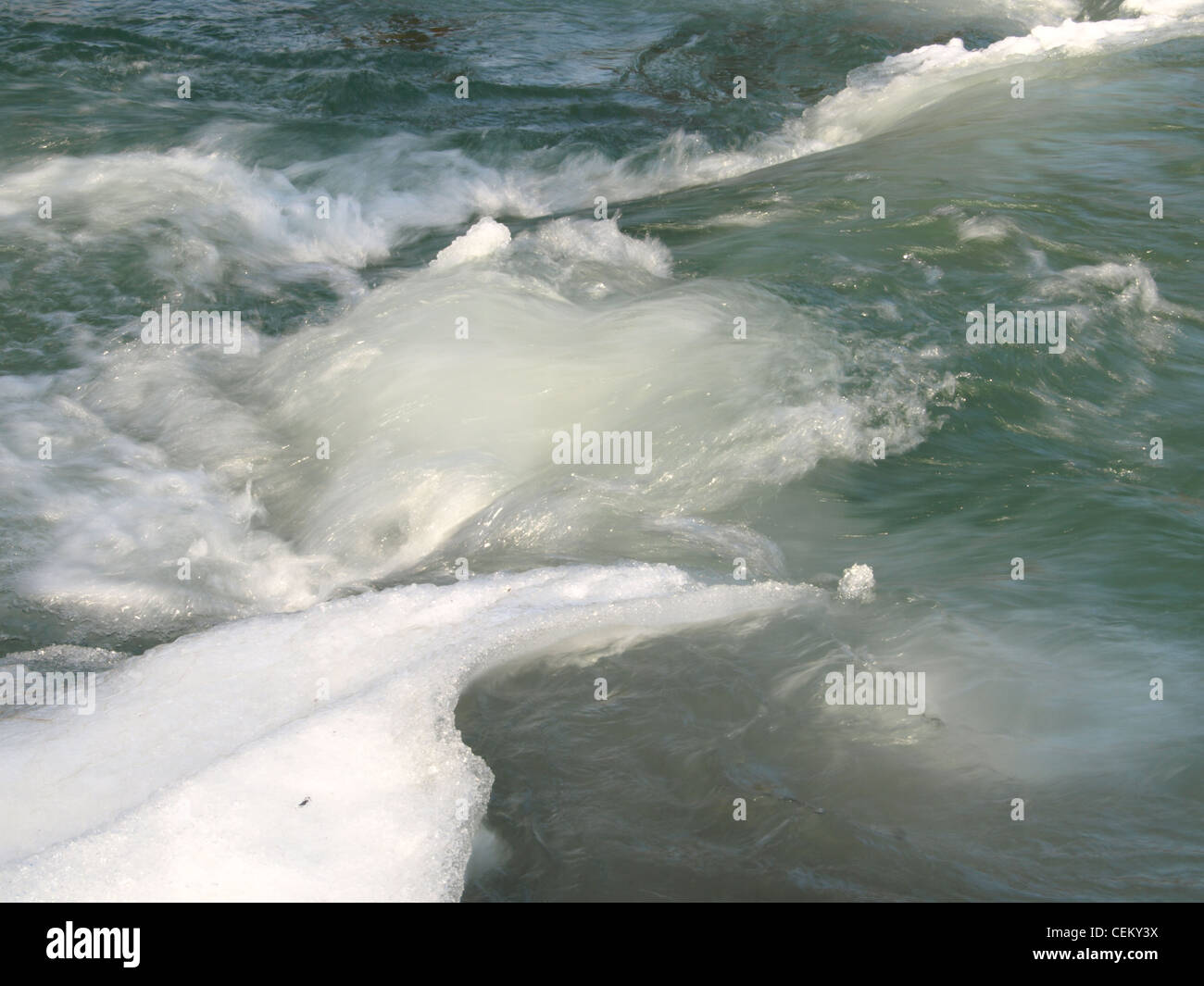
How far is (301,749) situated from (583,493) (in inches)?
84.2

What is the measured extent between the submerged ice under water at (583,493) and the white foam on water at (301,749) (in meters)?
0.01

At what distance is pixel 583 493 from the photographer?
17.7ft

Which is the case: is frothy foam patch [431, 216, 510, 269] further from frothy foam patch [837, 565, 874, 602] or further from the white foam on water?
frothy foam patch [837, 565, 874, 602]

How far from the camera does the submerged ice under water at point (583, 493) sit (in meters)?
3.50

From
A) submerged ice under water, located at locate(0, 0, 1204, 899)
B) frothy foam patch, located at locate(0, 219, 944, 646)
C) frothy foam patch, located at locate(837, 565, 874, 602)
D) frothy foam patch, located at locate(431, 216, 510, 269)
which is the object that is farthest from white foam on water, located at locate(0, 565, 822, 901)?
frothy foam patch, located at locate(431, 216, 510, 269)

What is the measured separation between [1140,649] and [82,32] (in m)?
10.7

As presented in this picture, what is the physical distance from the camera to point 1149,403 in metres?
6.38

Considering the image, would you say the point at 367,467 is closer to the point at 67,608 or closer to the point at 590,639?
the point at 67,608

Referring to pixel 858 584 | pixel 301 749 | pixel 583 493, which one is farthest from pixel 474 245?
pixel 301 749

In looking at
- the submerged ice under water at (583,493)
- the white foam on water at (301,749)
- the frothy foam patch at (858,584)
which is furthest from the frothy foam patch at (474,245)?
the frothy foam patch at (858,584)

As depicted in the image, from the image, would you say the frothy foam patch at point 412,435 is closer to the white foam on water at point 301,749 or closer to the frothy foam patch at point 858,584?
the frothy foam patch at point 858,584

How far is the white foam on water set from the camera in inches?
123
